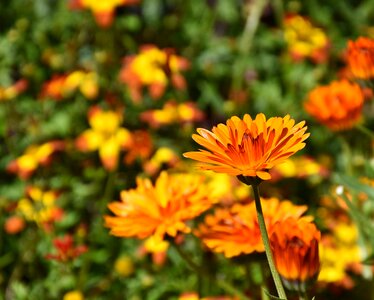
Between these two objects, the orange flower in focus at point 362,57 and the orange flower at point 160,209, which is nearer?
the orange flower at point 160,209

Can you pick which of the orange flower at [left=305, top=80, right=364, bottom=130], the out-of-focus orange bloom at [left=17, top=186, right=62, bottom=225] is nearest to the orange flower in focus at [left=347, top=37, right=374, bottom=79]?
the orange flower at [left=305, top=80, right=364, bottom=130]

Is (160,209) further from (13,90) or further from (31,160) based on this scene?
(13,90)

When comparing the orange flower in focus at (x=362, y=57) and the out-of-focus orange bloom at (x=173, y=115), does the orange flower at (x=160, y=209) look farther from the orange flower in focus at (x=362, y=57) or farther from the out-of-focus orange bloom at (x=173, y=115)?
the out-of-focus orange bloom at (x=173, y=115)

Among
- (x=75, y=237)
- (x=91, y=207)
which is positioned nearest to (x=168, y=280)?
(x=75, y=237)

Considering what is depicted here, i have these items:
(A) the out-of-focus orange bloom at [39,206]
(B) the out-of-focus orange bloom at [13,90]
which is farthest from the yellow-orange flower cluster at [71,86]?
(A) the out-of-focus orange bloom at [39,206]

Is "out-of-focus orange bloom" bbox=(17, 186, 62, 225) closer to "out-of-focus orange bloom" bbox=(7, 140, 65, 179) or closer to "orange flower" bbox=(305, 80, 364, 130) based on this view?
"out-of-focus orange bloom" bbox=(7, 140, 65, 179)

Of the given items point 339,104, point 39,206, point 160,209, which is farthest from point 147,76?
point 160,209
